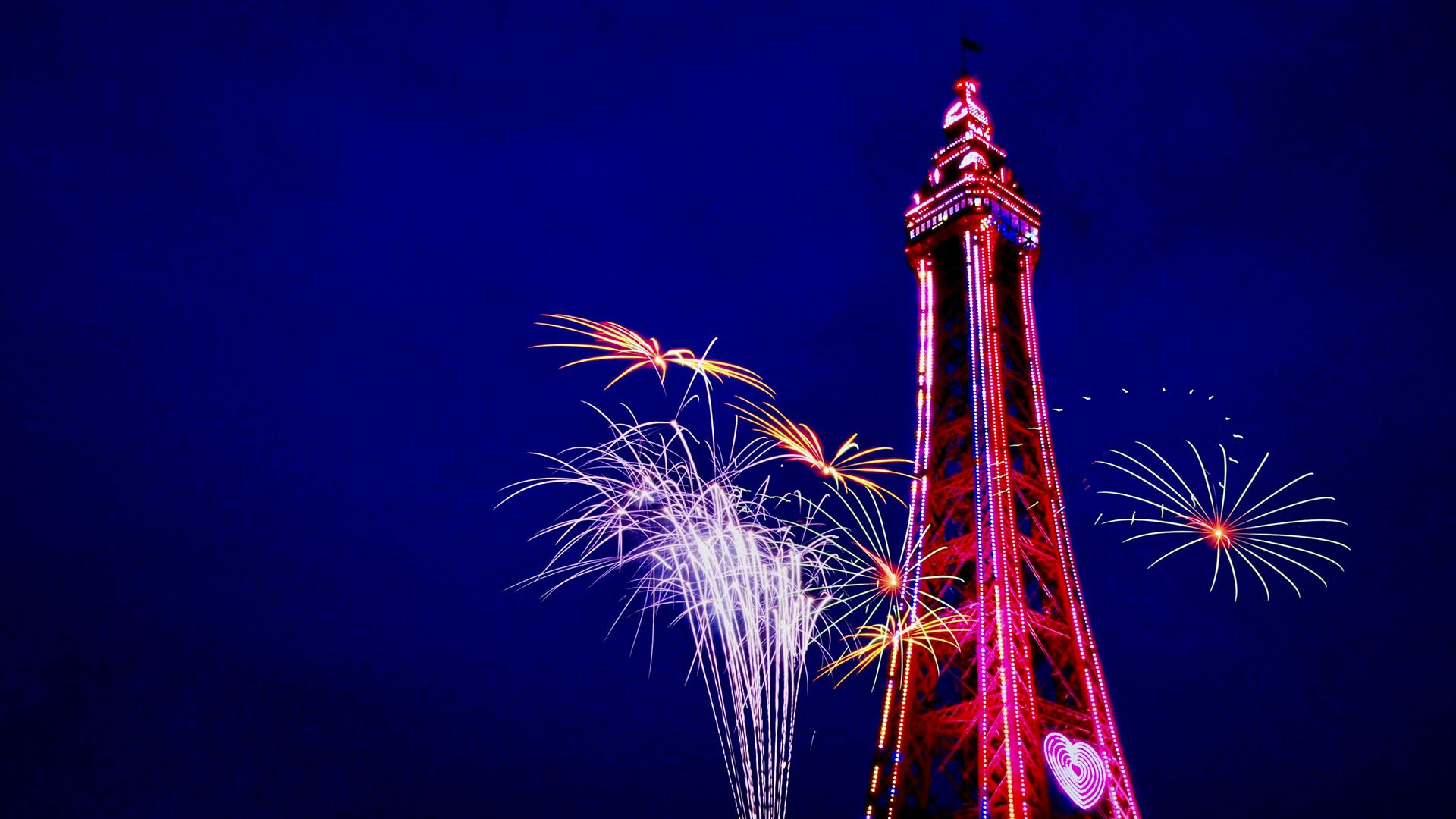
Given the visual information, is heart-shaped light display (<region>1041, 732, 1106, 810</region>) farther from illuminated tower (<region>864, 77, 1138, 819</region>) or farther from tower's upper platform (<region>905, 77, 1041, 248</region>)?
tower's upper platform (<region>905, 77, 1041, 248</region>)

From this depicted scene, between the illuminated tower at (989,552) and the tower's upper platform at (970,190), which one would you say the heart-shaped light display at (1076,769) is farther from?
the tower's upper platform at (970,190)

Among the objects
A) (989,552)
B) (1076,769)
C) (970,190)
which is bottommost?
(1076,769)

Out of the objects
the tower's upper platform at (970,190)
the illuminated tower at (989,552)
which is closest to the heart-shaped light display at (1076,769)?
the illuminated tower at (989,552)

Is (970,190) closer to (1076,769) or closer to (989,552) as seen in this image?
(989,552)

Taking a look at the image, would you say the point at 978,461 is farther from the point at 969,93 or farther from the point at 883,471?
the point at 969,93

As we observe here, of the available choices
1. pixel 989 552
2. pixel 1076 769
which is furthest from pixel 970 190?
pixel 1076 769

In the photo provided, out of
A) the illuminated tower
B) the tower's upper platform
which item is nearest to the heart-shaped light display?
the illuminated tower
